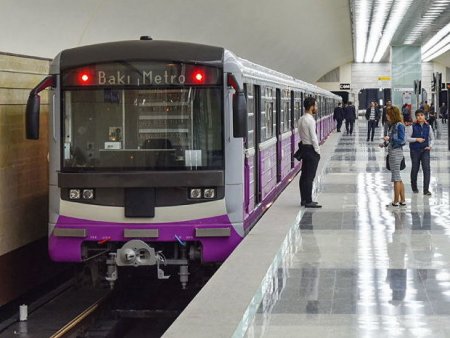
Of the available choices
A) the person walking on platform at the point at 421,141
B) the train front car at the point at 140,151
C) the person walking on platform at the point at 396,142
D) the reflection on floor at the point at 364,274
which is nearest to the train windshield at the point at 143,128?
the train front car at the point at 140,151

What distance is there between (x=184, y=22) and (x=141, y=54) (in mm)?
13885

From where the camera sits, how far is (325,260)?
10672mm

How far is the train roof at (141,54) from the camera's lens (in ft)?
36.0

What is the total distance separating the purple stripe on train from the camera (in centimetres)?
1079

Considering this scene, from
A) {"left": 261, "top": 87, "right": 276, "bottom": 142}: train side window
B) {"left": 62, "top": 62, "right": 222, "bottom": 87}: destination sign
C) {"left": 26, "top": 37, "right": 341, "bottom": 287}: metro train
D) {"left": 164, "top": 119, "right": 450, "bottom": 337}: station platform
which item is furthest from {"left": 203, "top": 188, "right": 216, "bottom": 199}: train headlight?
{"left": 261, "top": 87, "right": 276, "bottom": 142}: train side window

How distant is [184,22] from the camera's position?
24656 mm

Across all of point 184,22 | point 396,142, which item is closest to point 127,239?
point 396,142

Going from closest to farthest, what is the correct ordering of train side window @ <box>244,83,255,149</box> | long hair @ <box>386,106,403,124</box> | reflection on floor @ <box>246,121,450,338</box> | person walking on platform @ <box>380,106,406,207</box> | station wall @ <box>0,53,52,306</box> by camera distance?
reflection on floor @ <box>246,121,450,338</box>
station wall @ <box>0,53,52,306</box>
train side window @ <box>244,83,255,149</box>
person walking on platform @ <box>380,106,406,207</box>
long hair @ <box>386,106,403,124</box>

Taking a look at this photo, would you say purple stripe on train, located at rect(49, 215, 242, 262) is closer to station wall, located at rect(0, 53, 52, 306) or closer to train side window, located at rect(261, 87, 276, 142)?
station wall, located at rect(0, 53, 52, 306)

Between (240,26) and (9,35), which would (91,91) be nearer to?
(9,35)

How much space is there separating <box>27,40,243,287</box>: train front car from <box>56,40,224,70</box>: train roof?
0.01 meters

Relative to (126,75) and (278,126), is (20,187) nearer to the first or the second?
(126,75)

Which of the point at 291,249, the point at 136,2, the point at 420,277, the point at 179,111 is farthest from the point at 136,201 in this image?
the point at 136,2

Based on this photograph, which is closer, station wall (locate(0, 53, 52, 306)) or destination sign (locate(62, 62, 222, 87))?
destination sign (locate(62, 62, 222, 87))
